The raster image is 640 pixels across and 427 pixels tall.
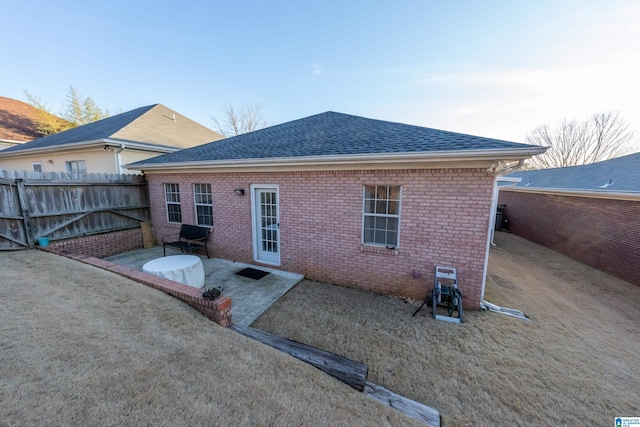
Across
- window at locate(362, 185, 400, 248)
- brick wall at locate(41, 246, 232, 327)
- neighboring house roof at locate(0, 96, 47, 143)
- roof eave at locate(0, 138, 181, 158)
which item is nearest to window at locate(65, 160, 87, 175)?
roof eave at locate(0, 138, 181, 158)

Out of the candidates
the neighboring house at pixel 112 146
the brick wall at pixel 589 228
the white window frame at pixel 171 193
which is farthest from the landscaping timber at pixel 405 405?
the neighboring house at pixel 112 146

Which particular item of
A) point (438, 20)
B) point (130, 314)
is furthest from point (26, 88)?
point (438, 20)

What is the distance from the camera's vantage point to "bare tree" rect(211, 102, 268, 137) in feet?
80.1

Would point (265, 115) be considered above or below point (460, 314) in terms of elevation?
above

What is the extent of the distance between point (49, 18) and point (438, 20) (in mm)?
12851

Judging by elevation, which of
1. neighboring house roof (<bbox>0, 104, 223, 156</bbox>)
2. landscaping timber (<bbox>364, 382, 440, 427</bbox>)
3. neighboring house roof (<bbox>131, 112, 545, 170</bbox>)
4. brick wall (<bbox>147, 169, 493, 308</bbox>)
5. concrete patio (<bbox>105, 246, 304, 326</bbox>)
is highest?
neighboring house roof (<bbox>0, 104, 223, 156</bbox>)

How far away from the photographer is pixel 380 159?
4395 millimetres

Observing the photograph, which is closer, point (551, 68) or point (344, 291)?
point (344, 291)

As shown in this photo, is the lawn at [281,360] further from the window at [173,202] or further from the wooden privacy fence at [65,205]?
the window at [173,202]

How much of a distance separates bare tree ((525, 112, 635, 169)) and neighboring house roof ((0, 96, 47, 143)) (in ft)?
137

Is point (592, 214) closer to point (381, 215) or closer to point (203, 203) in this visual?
point (381, 215)

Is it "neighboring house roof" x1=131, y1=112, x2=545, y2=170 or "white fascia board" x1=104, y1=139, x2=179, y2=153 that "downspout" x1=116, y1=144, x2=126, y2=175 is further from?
"neighboring house roof" x1=131, y1=112, x2=545, y2=170

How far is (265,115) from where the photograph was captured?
25.0 metres

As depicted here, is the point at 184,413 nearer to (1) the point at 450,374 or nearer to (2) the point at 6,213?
(1) the point at 450,374
